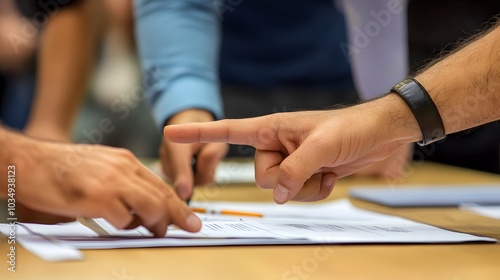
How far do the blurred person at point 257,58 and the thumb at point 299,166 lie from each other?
13.5 inches

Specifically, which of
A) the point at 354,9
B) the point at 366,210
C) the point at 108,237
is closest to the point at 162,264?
the point at 108,237

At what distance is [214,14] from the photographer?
5.34 feet

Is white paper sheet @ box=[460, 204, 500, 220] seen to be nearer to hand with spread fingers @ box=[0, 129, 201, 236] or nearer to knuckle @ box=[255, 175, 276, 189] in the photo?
knuckle @ box=[255, 175, 276, 189]

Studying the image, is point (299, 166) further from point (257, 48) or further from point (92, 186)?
point (257, 48)

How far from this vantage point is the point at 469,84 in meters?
0.86

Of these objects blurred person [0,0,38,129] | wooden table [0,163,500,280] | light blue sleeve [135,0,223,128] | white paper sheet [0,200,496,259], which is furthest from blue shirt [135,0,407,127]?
wooden table [0,163,500,280]

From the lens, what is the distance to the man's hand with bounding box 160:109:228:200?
1.13 meters

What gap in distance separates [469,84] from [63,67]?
1.04 metres

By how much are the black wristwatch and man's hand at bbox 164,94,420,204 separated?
10 mm

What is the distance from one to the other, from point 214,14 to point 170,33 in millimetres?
154

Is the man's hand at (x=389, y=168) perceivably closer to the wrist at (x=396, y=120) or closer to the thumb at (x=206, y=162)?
the thumb at (x=206, y=162)

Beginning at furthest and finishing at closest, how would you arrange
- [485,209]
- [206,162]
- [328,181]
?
[206,162] < [485,209] < [328,181]

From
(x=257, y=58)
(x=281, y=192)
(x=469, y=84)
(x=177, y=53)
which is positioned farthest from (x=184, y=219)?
(x=257, y=58)

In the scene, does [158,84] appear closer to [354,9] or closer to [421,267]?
[354,9]
